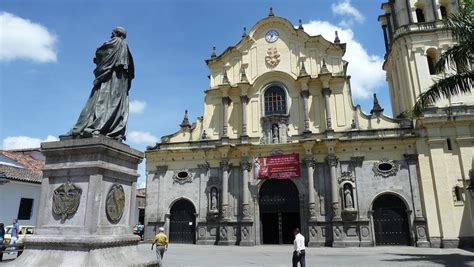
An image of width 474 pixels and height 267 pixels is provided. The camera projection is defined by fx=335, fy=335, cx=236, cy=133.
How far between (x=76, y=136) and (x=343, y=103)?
64.6 ft

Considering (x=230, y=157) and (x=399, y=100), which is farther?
(x=399, y=100)

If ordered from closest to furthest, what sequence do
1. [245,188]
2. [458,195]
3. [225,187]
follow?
1. [458,195]
2. [245,188]
3. [225,187]

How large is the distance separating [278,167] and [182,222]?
765cm

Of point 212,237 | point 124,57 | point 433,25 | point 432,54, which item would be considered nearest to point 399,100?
point 432,54

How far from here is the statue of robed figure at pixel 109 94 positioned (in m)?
6.44

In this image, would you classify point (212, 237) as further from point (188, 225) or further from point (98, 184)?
point (98, 184)

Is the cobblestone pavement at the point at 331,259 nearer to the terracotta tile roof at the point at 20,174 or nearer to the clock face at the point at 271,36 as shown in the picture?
the terracotta tile roof at the point at 20,174

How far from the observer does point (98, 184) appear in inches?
228

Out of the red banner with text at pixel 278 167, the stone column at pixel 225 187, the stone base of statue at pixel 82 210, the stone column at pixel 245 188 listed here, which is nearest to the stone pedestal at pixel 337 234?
the red banner with text at pixel 278 167

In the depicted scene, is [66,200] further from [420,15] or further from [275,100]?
[420,15]

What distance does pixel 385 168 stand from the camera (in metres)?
20.9

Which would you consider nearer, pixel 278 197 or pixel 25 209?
pixel 278 197

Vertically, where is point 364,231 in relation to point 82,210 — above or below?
below

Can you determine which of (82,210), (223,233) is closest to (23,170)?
(223,233)
